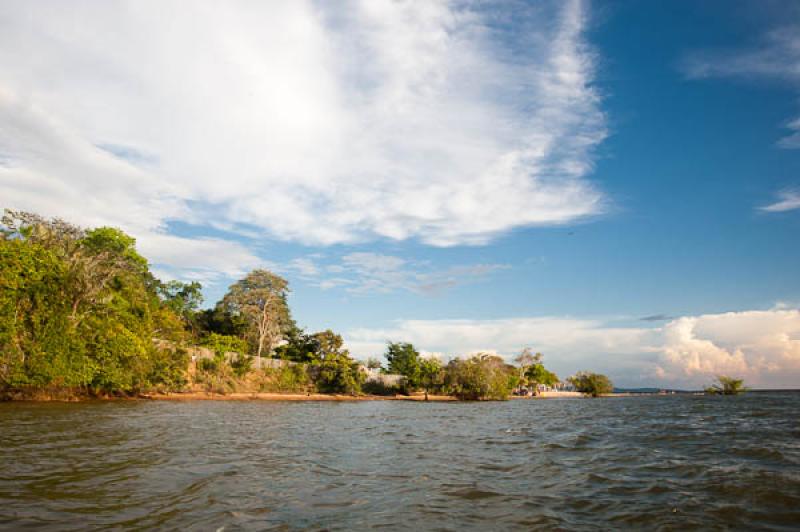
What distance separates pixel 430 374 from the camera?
228ft

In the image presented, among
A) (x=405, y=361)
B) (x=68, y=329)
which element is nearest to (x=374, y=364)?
(x=405, y=361)

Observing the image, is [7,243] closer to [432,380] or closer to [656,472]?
[656,472]

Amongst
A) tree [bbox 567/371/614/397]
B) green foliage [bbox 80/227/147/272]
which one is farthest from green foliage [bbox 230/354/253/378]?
tree [bbox 567/371/614/397]

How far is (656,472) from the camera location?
10.8m

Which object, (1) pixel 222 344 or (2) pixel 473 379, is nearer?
(1) pixel 222 344

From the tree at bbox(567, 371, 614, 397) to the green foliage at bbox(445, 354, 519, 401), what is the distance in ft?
Answer: 201

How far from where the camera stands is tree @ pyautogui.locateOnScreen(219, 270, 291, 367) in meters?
69.4

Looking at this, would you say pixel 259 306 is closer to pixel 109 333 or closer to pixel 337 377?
pixel 337 377

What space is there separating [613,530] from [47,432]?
57.0 ft

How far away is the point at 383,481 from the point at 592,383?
4898 inches

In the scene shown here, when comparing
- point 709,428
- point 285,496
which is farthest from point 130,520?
point 709,428

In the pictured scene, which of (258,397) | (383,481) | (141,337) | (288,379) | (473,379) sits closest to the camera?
(383,481)

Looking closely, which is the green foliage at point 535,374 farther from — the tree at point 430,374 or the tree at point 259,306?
the tree at point 259,306

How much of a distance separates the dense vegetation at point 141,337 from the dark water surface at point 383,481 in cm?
1754
